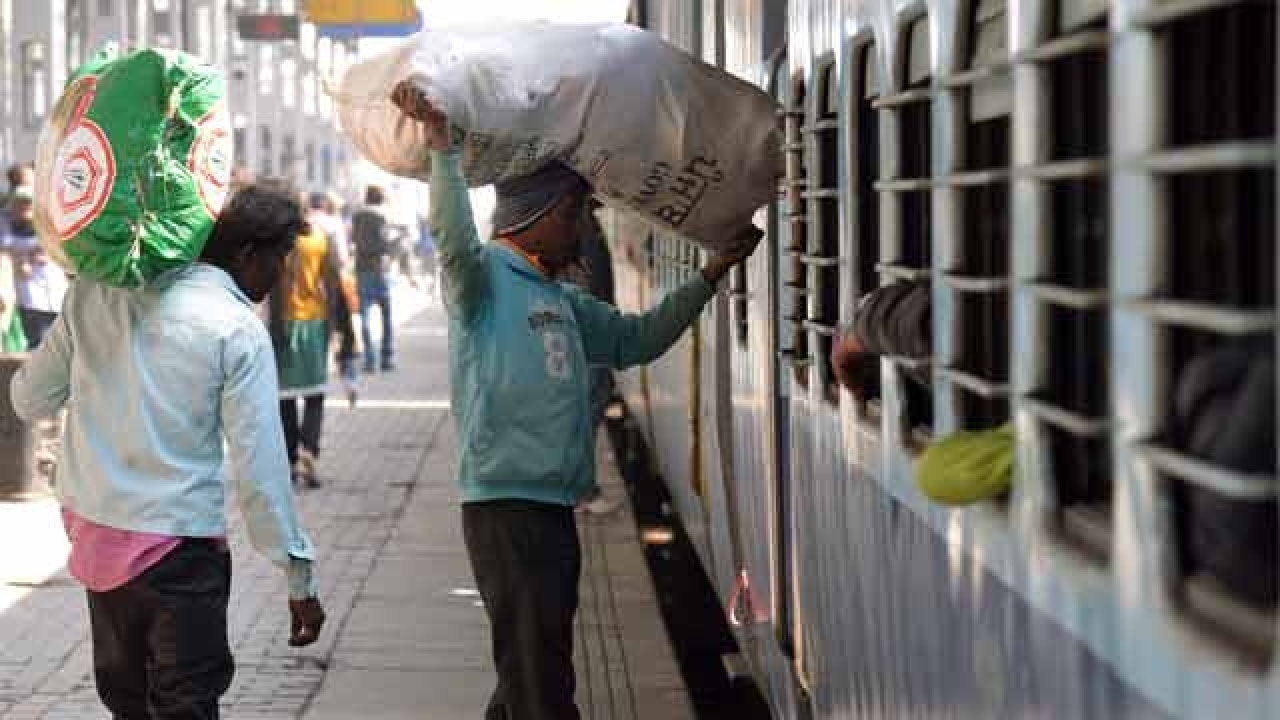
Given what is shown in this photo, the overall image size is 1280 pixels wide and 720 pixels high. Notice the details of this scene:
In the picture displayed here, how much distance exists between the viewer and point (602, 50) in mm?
5578

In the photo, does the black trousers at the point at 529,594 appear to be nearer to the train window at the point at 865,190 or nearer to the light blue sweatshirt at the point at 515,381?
the light blue sweatshirt at the point at 515,381

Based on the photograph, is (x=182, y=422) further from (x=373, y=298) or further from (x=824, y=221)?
(x=373, y=298)

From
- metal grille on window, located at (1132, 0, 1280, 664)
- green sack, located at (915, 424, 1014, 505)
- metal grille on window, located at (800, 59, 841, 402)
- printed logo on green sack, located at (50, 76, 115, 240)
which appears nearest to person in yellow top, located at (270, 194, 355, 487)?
printed logo on green sack, located at (50, 76, 115, 240)

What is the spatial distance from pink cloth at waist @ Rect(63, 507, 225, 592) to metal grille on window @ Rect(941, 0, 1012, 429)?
7.01 feet

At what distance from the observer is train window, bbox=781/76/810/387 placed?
5305 mm

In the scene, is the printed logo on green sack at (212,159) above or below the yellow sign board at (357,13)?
below

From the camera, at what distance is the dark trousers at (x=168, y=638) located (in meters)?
4.94

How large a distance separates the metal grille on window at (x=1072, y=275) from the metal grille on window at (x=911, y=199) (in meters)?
0.90

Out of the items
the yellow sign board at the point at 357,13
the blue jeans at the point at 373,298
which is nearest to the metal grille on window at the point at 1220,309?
the blue jeans at the point at 373,298

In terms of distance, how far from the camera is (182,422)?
499cm

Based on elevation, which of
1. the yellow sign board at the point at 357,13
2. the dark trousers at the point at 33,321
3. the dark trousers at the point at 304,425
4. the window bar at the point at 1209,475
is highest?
the yellow sign board at the point at 357,13

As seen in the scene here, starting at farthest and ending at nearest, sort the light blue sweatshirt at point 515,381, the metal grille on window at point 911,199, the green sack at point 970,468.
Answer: the light blue sweatshirt at point 515,381 < the metal grille on window at point 911,199 < the green sack at point 970,468

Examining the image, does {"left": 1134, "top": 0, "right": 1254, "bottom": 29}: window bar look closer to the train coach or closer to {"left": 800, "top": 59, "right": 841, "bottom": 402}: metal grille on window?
the train coach

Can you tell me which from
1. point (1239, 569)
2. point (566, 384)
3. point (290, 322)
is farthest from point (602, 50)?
point (290, 322)
